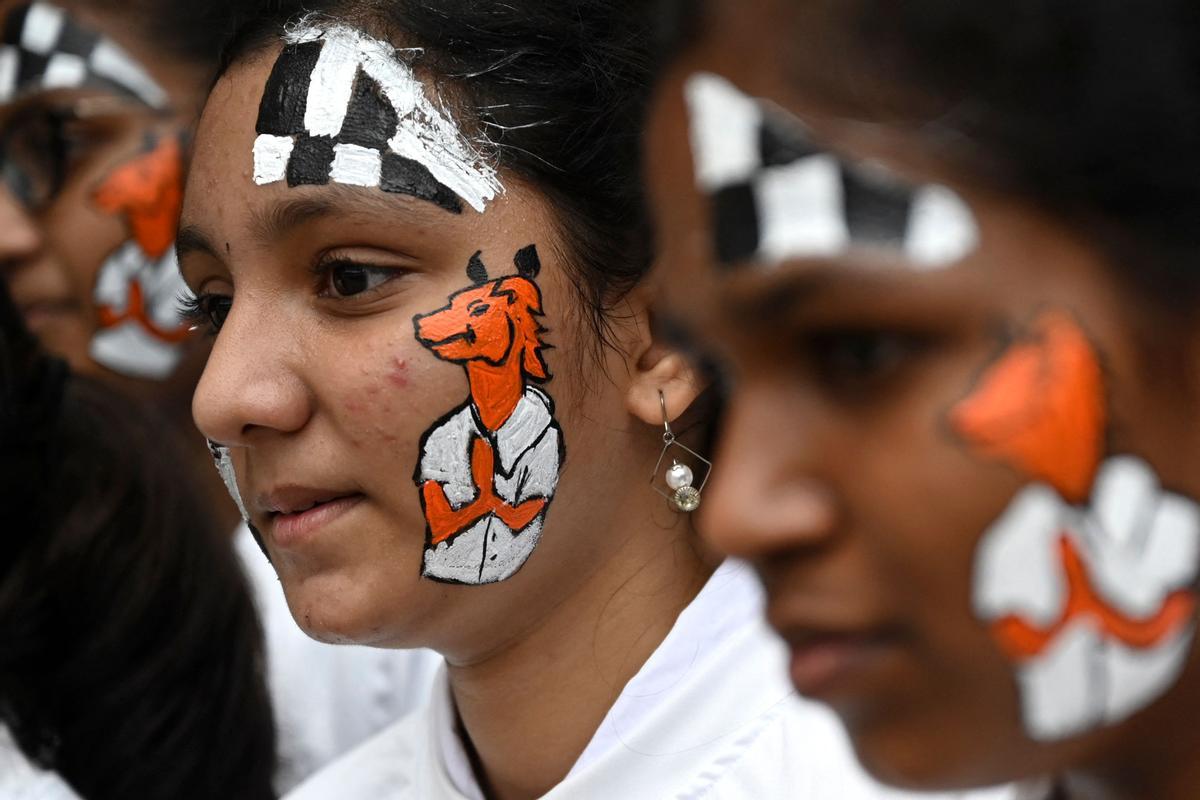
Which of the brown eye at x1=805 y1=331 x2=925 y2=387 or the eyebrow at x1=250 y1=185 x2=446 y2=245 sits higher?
the brown eye at x1=805 y1=331 x2=925 y2=387

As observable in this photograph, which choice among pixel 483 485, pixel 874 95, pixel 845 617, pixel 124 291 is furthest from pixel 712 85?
pixel 124 291

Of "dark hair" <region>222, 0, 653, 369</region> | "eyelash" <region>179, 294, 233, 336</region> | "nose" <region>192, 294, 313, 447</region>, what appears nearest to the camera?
"nose" <region>192, 294, 313, 447</region>

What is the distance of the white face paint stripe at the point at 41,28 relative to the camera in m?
3.62

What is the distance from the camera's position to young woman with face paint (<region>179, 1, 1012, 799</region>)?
196 centimetres

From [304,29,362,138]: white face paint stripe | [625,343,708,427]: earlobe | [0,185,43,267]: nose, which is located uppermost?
[304,29,362,138]: white face paint stripe

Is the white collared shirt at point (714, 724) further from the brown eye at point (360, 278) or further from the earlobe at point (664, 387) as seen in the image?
the brown eye at point (360, 278)

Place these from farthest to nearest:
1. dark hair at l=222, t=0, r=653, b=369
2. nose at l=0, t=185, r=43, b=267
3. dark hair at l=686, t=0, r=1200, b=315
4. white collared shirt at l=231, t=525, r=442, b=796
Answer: nose at l=0, t=185, r=43, b=267 < white collared shirt at l=231, t=525, r=442, b=796 < dark hair at l=222, t=0, r=653, b=369 < dark hair at l=686, t=0, r=1200, b=315

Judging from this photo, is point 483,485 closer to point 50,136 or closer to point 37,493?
point 37,493

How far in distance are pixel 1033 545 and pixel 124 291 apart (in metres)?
2.87

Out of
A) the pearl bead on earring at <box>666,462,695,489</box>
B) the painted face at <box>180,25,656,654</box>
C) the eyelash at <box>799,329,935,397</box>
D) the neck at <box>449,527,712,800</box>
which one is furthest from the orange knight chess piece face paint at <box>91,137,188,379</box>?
the eyelash at <box>799,329,935,397</box>

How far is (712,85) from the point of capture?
1.22 m

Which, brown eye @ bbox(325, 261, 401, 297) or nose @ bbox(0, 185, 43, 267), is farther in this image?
nose @ bbox(0, 185, 43, 267)

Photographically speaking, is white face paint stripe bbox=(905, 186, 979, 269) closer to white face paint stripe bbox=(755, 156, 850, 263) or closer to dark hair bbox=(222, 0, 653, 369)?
white face paint stripe bbox=(755, 156, 850, 263)

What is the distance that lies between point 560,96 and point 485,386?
0.41 metres
